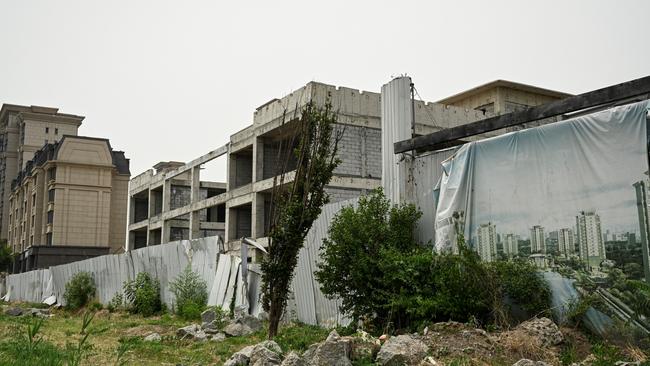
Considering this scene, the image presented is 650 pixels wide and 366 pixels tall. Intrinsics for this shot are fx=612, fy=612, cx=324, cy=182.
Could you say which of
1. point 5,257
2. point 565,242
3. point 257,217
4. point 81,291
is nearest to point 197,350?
point 565,242

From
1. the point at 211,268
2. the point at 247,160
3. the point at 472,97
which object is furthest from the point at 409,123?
the point at 472,97

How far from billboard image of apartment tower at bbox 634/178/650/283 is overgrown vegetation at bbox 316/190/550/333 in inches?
58.1

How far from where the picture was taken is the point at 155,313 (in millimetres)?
19141

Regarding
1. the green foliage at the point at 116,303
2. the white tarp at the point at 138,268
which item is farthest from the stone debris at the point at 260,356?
the green foliage at the point at 116,303

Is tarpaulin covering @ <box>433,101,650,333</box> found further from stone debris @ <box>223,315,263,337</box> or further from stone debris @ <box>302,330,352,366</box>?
stone debris @ <box>223,315,263,337</box>

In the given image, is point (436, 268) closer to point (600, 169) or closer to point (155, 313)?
point (600, 169)

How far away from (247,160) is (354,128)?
9886mm

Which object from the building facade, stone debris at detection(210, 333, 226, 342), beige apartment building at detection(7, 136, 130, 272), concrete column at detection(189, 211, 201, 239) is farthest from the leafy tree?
the building facade

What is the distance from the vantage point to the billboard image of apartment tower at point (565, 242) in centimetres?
835

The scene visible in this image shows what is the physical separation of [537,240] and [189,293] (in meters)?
11.1

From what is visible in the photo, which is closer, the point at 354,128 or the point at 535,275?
the point at 535,275

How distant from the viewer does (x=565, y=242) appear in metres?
8.42

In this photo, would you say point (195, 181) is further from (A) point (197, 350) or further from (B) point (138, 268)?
(A) point (197, 350)

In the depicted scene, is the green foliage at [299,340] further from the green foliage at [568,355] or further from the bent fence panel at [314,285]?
the green foliage at [568,355]
